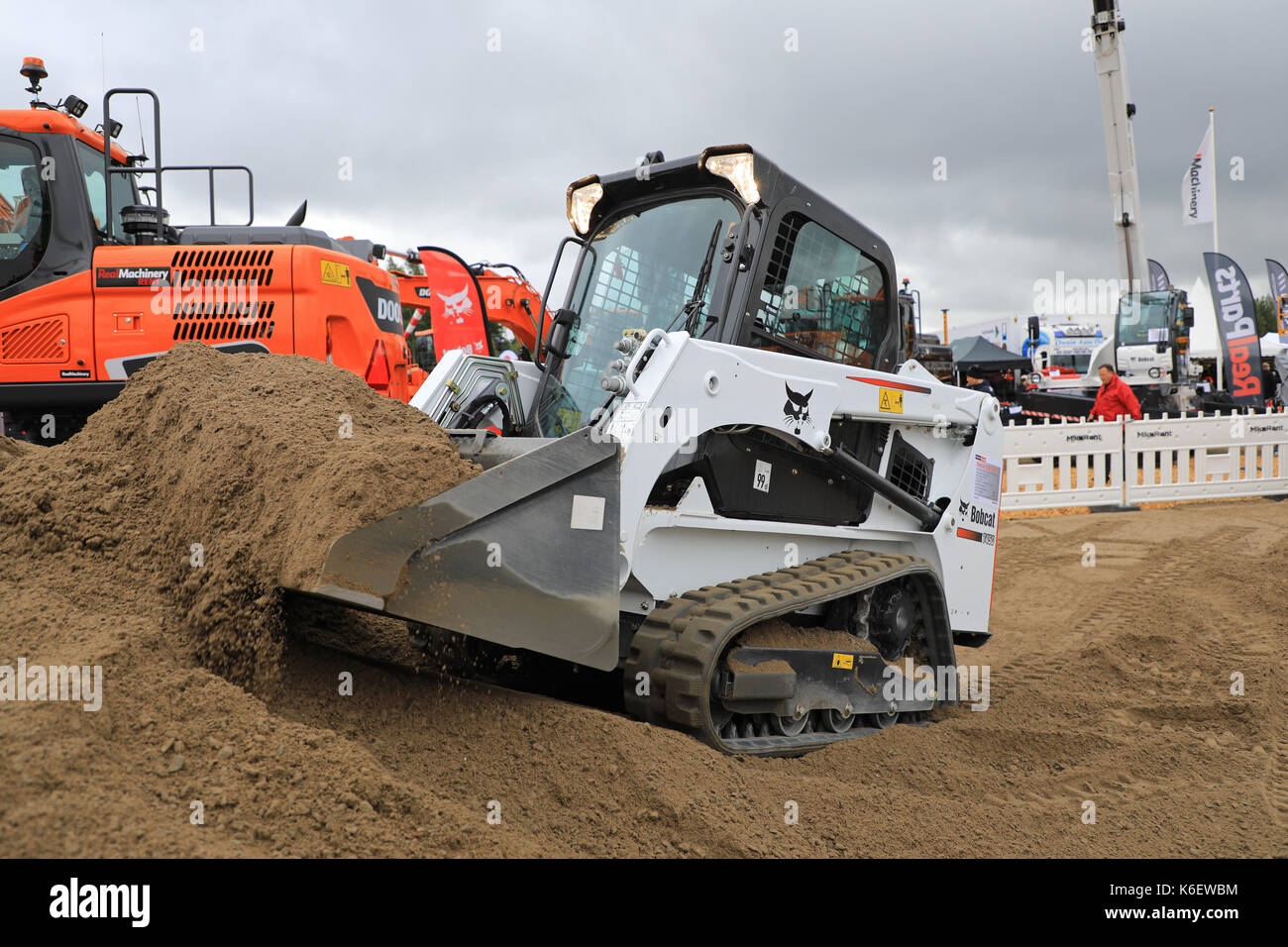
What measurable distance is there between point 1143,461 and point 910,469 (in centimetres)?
879

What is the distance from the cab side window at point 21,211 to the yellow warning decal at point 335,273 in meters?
1.68

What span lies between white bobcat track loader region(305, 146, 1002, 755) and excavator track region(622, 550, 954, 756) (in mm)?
10

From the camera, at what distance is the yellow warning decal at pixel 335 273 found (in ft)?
20.8

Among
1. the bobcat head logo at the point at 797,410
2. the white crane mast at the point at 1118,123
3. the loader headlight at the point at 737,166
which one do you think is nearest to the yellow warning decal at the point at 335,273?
the loader headlight at the point at 737,166

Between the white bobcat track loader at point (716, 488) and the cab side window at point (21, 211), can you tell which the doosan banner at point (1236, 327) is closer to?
the white bobcat track loader at point (716, 488)

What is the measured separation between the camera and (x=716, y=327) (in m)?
3.77

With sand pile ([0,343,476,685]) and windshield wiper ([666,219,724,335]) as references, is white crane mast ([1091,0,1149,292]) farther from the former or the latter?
sand pile ([0,343,476,685])

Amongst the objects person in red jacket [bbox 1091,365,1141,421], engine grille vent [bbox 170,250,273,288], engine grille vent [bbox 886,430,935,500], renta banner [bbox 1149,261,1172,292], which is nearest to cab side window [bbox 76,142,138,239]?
engine grille vent [bbox 170,250,273,288]

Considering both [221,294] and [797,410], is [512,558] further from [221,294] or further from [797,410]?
[221,294]

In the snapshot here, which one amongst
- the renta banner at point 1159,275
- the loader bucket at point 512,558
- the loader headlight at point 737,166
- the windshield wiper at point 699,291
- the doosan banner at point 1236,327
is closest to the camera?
the loader bucket at point 512,558

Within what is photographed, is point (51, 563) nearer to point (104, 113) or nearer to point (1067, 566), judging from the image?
point (104, 113)

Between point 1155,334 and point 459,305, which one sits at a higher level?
point 1155,334

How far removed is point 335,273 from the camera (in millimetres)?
6430

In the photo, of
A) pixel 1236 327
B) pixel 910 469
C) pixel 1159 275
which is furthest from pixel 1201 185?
pixel 910 469
